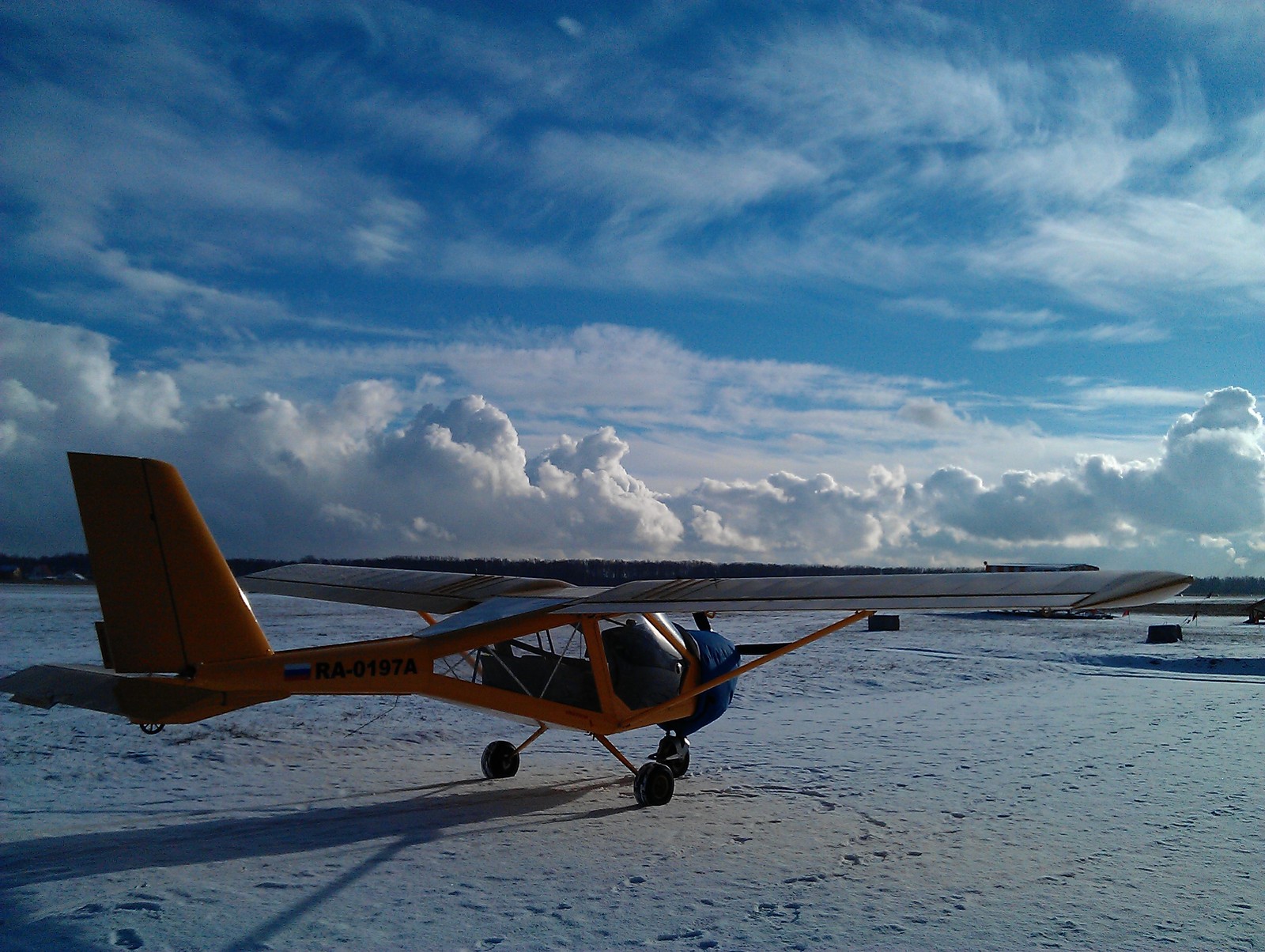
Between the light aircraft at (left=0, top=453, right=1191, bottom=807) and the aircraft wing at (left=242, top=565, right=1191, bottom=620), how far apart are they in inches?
1.0

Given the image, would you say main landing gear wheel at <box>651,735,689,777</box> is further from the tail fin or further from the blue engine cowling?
the tail fin

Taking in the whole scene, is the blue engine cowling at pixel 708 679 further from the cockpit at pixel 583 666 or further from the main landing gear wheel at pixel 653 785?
the main landing gear wheel at pixel 653 785

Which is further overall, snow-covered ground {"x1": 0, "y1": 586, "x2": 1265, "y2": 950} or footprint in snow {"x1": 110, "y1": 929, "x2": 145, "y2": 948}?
snow-covered ground {"x1": 0, "y1": 586, "x2": 1265, "y2": 950}

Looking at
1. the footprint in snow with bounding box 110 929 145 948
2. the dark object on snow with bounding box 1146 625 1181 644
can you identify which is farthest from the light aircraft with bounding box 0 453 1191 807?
the dark object on snow with bounding box 1146 625 1181 644

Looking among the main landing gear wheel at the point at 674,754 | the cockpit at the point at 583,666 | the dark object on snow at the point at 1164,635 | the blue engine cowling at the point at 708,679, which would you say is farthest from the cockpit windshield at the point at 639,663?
the dark object on snow at the point at 1164,635

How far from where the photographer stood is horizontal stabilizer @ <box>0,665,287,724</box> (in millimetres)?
6289

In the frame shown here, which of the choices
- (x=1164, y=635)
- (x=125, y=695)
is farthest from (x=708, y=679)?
(x=1164, y=635)

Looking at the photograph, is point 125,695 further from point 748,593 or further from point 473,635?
point 748,593

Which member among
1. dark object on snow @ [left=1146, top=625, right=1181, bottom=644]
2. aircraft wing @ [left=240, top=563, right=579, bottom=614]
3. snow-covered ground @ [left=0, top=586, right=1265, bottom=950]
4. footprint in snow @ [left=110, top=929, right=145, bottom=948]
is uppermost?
aircraft wing @ [left=240, top=563, right=579, bottom=614]

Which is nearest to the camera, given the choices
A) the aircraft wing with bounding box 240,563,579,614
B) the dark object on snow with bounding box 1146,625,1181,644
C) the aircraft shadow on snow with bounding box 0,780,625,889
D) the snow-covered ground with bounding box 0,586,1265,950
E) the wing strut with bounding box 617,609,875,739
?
the snow-covered ground with bounding box 0,586,1265,950

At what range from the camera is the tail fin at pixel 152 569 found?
627cm

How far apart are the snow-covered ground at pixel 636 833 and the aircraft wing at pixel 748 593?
6.28 ft

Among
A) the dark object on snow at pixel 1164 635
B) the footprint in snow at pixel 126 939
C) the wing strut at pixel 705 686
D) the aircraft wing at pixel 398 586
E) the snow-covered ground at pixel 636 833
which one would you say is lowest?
the dark object on snow at pixel 1164 635

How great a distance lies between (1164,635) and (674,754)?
2679 centimetres
